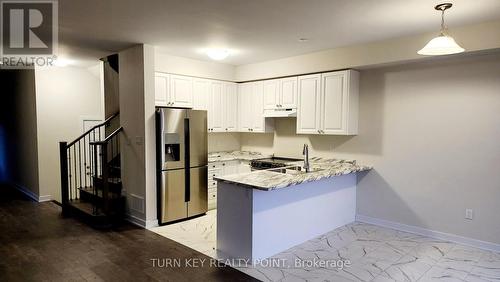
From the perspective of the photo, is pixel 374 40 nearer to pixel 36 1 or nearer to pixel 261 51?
pixel 261 51

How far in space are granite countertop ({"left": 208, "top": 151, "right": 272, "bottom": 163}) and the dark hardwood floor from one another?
1.79m

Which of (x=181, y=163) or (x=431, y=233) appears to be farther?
(x=181, y=163)

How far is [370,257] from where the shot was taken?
11.4 ft

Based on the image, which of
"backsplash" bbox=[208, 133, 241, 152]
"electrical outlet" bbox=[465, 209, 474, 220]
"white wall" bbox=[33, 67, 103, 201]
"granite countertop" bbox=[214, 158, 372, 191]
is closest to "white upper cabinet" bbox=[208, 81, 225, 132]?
"backsplash" bbox=[208, 133, 241, 152]

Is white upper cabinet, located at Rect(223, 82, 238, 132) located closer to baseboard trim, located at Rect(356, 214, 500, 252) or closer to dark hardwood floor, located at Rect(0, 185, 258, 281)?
dark hardwood floor, located at Rect(0, 185, 258, 281)

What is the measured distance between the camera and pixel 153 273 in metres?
3.12

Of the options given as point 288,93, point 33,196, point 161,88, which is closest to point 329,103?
point 288,93

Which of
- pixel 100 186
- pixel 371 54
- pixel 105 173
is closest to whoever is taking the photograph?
pixel 371 54

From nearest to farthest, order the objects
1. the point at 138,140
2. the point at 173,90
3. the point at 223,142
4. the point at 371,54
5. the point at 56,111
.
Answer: the point at 371,54, the point at 138,140, the point at 173,90, the point at 56,111, the point at 223,142

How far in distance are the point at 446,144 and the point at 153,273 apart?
3.84 meters

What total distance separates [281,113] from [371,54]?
5.72 feet

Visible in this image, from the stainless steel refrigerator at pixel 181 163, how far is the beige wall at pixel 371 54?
1502 mm

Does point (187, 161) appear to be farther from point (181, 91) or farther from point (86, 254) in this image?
point (86, 254)

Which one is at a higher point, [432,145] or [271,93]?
[271,93]
